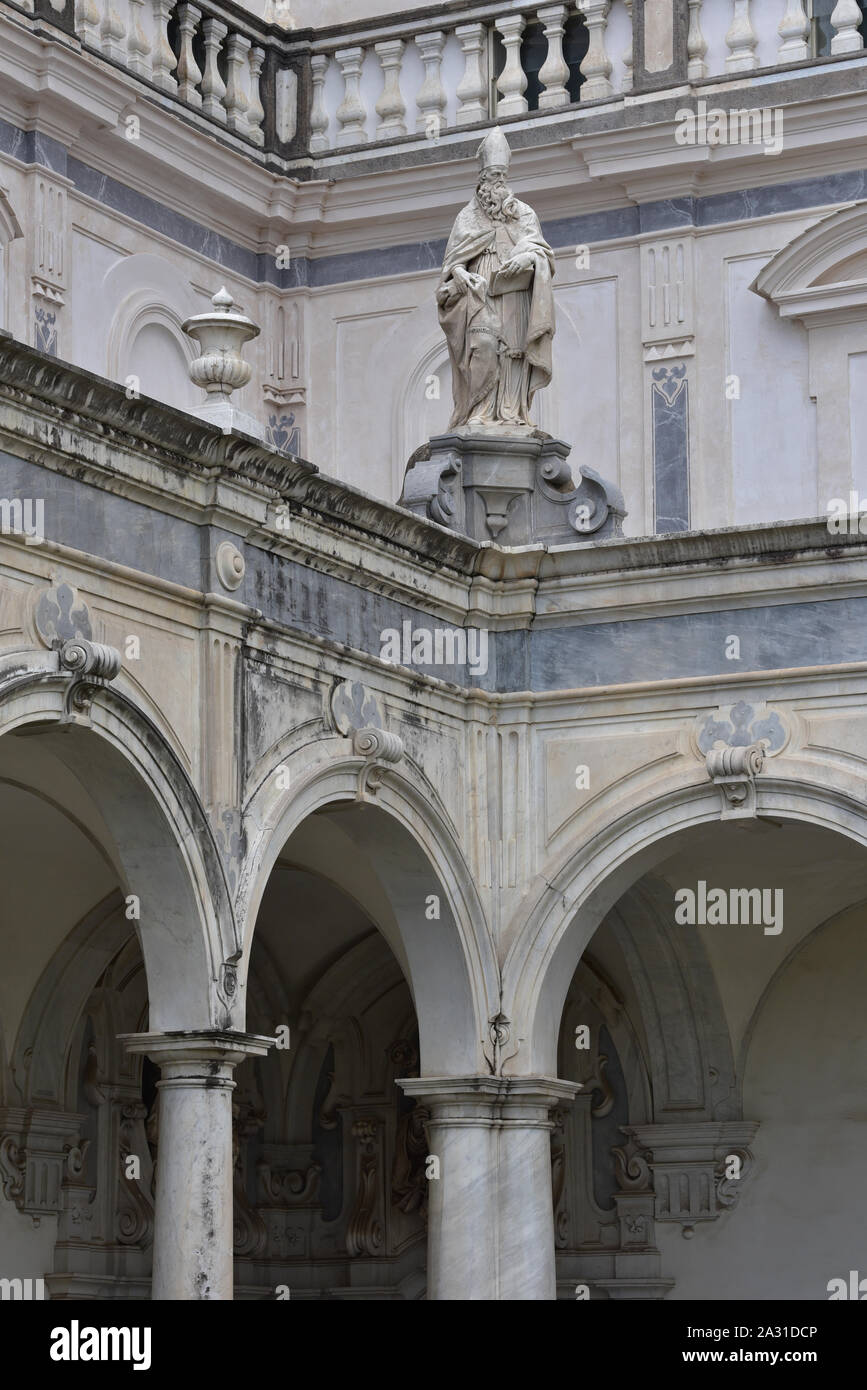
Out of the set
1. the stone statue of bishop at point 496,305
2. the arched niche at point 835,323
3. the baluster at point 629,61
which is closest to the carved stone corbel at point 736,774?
the stone statue of bishop at point 496,305

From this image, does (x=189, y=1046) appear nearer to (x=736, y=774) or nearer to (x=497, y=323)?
(x=736, y=774)

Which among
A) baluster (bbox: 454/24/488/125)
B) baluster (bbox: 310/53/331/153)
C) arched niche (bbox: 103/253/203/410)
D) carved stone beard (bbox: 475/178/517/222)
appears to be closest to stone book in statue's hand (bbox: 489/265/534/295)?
carved stone beard (bbox: 475/178/517/222)

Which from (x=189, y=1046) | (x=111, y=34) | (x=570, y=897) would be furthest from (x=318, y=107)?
(x=189, y=1046)

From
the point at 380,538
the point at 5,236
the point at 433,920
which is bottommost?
the point at 433,920

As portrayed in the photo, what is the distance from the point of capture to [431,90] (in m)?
20.0

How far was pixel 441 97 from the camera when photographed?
19922 millimetres

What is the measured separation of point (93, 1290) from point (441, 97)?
8.01 metres

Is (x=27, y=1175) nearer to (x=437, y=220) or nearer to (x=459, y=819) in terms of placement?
(x=459, y=819)

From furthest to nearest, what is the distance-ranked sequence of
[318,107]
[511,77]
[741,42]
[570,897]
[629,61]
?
[318,107]
[511,77]
[629,61]
[741,42]
[570,897]

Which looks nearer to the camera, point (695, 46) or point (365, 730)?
point (365, 730)

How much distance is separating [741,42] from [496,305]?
363 centimetres

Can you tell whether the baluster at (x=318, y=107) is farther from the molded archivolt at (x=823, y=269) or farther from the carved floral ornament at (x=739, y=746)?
the carved floral ornament at (x=739, y=746)

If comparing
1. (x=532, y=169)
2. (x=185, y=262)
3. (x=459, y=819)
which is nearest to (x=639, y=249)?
(x=532, y=169)

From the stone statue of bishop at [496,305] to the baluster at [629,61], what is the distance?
2.93m
